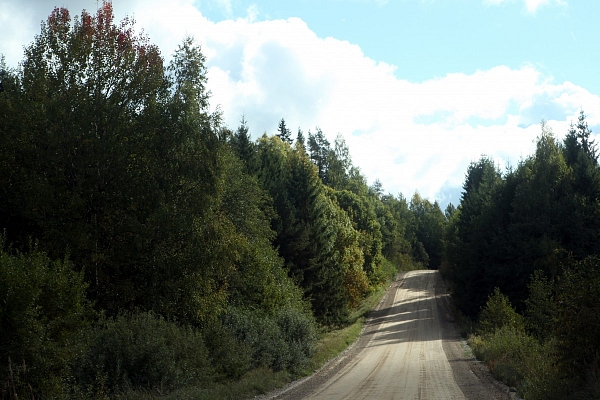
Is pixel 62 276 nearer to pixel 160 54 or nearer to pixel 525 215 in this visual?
pixel 160 54

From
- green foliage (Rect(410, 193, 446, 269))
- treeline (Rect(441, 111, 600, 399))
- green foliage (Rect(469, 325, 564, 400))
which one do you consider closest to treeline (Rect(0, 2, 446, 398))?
green foliage (Rect(469, 325, 564, 400))

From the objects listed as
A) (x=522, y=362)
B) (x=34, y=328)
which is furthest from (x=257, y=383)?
(x=522, y=362)

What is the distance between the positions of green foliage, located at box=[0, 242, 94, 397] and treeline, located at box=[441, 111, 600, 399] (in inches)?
458

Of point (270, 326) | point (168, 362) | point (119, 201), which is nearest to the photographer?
point (168, 362)

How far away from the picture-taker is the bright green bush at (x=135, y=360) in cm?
1504

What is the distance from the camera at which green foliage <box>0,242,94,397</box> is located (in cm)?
1237

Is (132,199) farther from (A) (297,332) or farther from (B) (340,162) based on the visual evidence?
(B) (340,162)

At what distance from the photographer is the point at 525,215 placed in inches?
1726

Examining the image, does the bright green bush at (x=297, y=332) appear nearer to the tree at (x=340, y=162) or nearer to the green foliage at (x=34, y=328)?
the green foliage at (x=34, y=328)

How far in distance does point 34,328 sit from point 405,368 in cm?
1741

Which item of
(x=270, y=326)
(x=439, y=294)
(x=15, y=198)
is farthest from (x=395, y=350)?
(x=439, y=294)

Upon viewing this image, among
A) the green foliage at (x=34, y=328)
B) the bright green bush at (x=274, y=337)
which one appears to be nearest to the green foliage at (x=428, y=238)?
the bright green bush at (x=274, y=337)

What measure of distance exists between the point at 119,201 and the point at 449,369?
15.6 meters

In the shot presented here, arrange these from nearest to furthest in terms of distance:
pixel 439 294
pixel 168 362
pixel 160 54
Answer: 1. pixel 168 362
2. pixel 160 54
3. pixel 439 294
